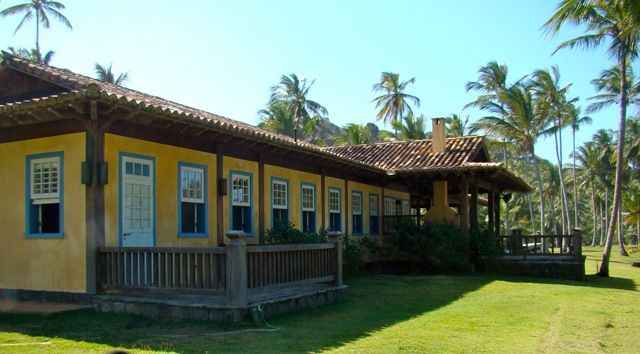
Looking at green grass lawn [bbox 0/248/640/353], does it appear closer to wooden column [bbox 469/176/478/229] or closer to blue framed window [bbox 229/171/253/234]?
blue framed window [bbox 229/171/253/234]

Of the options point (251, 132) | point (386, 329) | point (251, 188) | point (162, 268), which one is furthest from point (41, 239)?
point (386, 329)

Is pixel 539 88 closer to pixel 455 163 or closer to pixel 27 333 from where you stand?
pixel 455 163

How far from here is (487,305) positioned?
37.3ft

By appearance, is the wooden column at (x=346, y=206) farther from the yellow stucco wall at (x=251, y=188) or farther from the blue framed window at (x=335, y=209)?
the yellow stucco wall at (x=251, y=188)

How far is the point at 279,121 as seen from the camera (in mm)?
40625

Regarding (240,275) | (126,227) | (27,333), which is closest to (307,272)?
(240,275)

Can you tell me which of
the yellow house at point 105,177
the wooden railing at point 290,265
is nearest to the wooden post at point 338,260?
the wooden railing at point 290,265

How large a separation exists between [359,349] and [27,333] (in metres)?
4.37

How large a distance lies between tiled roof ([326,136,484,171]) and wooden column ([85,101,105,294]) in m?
11.6

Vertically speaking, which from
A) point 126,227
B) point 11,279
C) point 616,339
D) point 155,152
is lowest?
point 616,339

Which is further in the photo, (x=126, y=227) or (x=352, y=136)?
(x=352, y=136)

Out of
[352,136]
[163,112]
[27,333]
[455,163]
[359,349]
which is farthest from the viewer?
[352,136]

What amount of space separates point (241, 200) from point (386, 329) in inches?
237

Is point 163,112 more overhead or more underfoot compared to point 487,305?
more overhead
